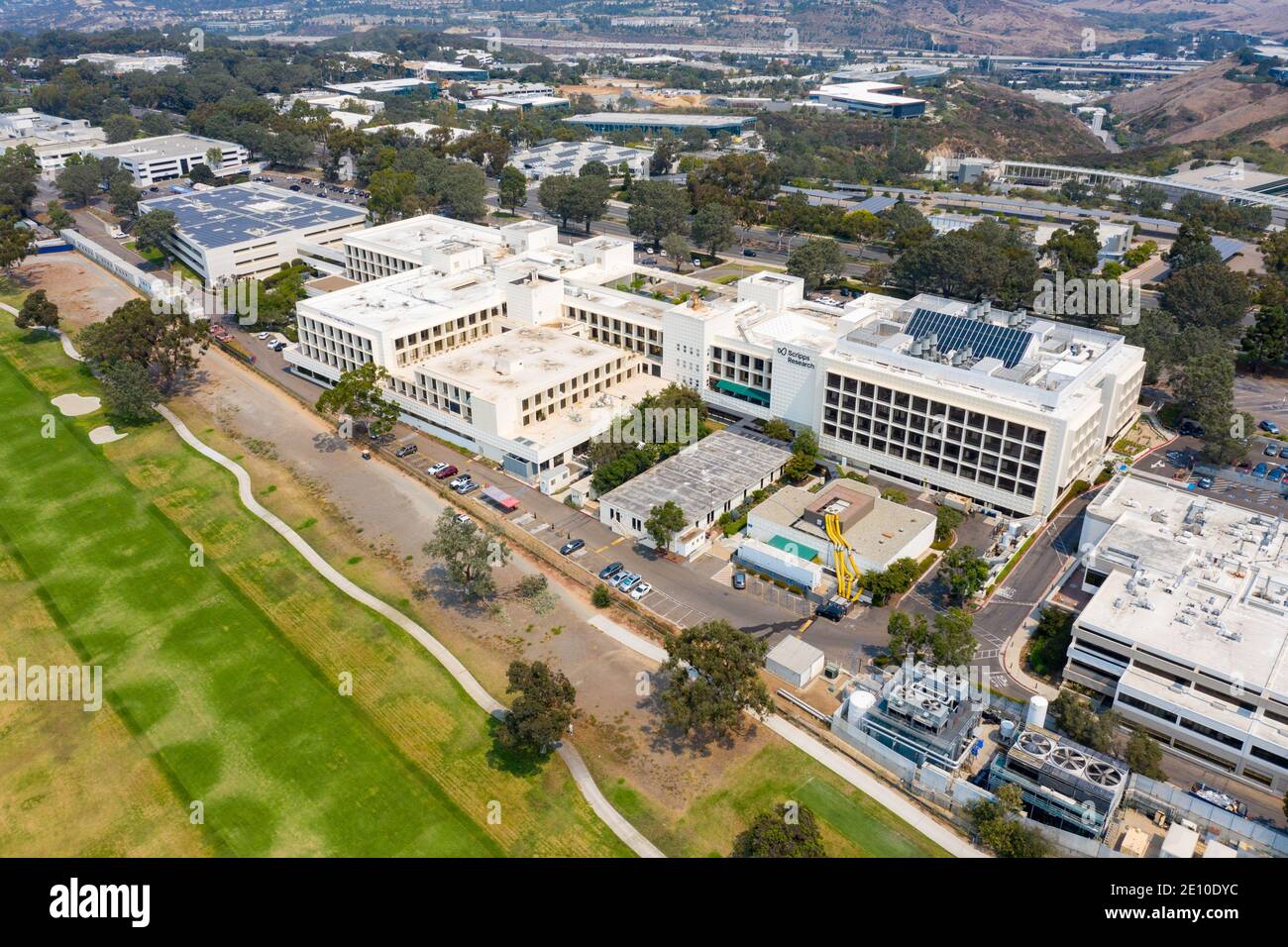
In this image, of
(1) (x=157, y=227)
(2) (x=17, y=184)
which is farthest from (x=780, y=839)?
(2) (x=17, y=184)

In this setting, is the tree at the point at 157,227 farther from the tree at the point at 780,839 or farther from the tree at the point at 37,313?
the tree at the point at 780,839

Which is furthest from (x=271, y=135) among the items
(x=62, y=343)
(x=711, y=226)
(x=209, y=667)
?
(x=209, y=667)

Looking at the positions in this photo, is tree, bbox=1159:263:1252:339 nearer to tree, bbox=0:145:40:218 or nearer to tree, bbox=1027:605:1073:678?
tree, bbox=1027:605:1073:678

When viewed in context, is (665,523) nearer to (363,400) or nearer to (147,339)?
(363,400)

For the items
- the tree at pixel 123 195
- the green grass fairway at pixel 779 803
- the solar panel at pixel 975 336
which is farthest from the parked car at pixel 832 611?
the tree at pixel 123 195

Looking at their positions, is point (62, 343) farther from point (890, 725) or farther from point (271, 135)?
point (890, 725)

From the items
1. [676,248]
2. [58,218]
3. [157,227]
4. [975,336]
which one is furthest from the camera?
[58,218]

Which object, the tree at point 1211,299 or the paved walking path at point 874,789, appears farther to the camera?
the tree at point 1211,299
